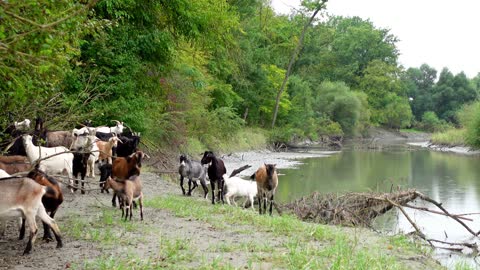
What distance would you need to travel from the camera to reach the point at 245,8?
38188mm

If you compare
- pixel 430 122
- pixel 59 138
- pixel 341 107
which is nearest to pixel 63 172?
pixel 59 138

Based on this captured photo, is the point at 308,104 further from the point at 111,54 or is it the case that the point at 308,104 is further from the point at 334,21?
the point at 334,21

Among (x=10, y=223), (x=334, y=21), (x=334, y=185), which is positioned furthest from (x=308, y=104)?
(x=334, y=21)

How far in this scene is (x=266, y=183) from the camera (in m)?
13.2

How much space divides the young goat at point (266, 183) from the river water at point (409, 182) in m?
2.81

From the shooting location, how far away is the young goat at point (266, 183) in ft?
42.3

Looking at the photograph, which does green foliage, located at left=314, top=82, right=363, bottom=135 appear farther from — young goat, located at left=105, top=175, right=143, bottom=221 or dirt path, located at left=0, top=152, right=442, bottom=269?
young goat, located at left=105, top=175, right=143, bottom=221

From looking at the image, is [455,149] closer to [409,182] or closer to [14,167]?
[409,182]

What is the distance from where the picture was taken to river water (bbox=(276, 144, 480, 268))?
13773mm

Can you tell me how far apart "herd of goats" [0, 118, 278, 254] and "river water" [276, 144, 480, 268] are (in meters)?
3.77

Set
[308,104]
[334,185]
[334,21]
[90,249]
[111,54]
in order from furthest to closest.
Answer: [334,21] < [308,104] < [334,185] < [111,54] < [90,249]

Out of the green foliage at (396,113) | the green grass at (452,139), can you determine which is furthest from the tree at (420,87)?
the green grass at (452,139)

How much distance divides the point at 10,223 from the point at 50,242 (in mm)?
1821

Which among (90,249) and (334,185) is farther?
(334,185)
